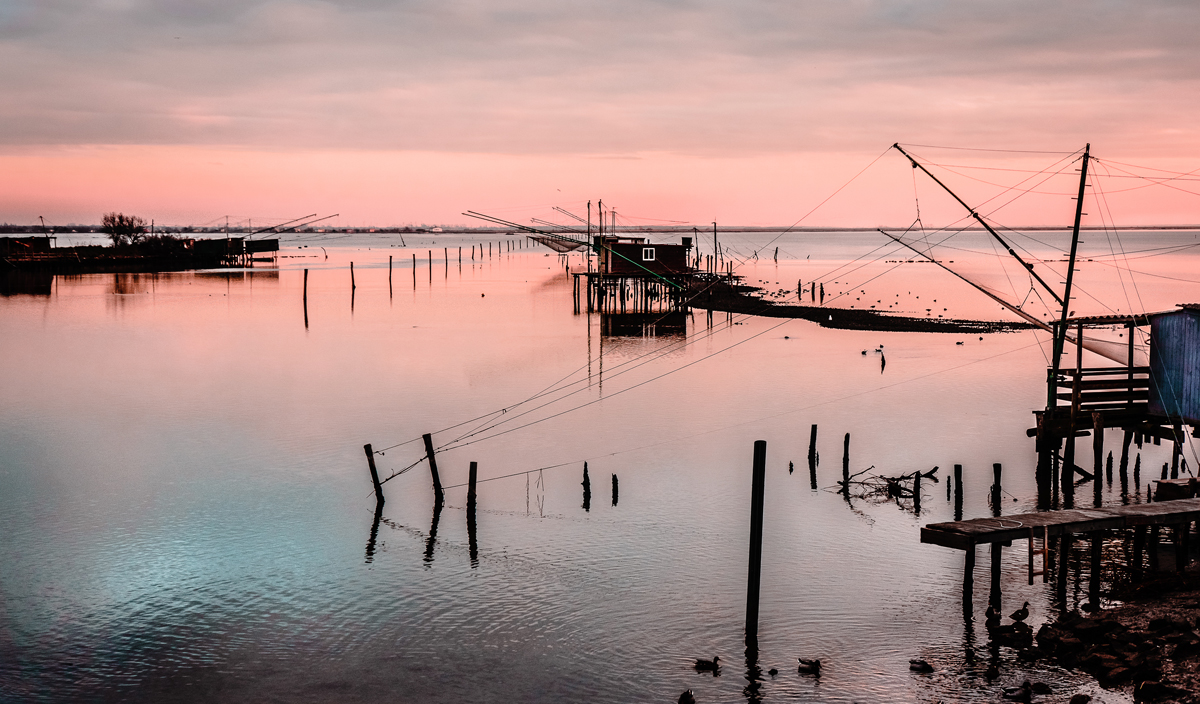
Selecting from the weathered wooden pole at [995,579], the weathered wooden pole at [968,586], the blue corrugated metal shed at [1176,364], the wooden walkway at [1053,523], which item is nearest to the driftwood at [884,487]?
the blue corrugated metal shed at [1176,364]

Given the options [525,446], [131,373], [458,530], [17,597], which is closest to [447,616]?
[458,530]

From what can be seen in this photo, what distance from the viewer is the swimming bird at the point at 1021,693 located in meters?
16.1

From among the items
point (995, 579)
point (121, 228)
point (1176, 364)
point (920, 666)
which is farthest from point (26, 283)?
point (920, 666)

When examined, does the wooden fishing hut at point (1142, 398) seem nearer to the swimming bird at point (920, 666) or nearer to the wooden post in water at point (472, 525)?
the swimming bird at point (920, 666)

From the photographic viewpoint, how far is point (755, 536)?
1850cm

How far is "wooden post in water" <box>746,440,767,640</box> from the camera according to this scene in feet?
59.6

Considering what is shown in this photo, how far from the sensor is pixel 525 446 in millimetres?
36250

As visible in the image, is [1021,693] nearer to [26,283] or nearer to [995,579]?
[995,579]

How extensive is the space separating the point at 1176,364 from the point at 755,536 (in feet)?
45.9

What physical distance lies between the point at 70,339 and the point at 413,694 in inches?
2317

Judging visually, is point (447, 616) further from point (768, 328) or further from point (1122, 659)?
point (768, 328)

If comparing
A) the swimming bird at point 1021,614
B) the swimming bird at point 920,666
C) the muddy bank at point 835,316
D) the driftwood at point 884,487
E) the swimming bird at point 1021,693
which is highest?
the muddy bank at point 835,316

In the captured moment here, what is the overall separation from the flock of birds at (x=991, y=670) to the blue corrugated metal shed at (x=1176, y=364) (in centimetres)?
867

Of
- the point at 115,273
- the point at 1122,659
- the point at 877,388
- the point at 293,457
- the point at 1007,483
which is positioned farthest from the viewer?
the point at 115,273
